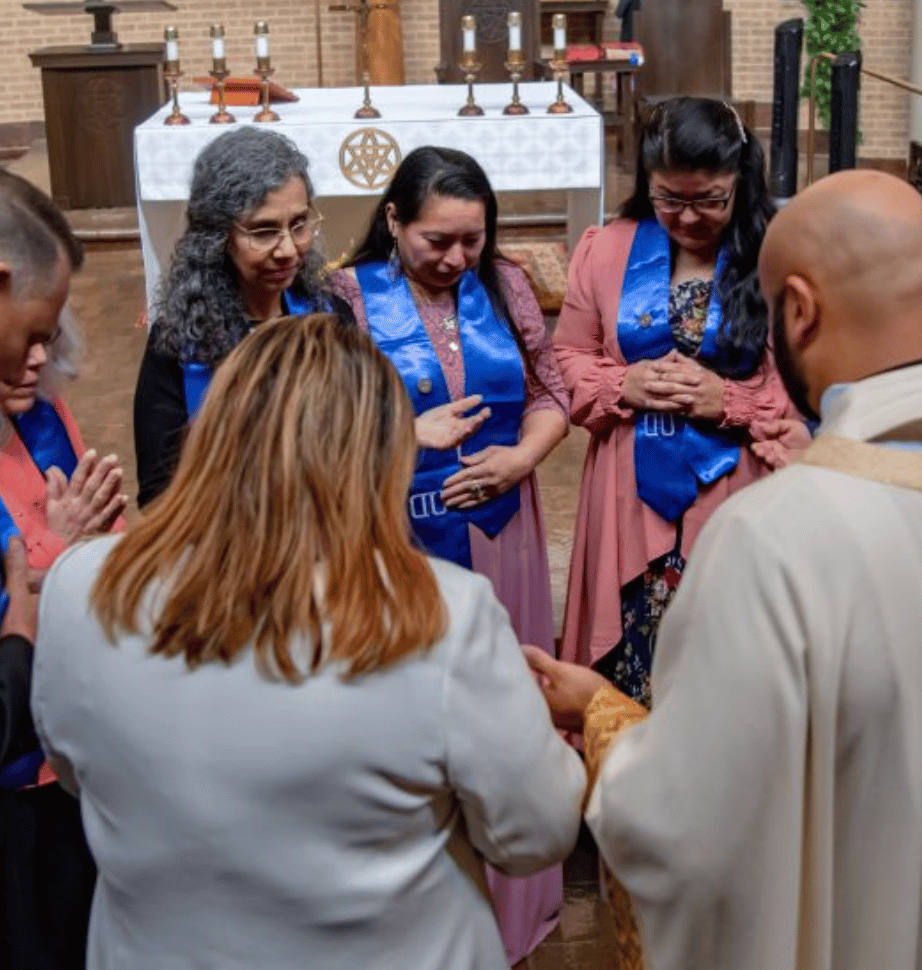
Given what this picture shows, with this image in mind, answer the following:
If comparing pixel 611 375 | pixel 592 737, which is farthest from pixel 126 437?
pixel 592 737

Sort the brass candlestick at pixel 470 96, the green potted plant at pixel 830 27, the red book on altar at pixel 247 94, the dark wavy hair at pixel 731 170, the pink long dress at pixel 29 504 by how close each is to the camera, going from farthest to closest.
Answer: the green potted plant at pixel 830 27
the red book on altar at pixel 247 94
the brass candlestick at pixel 470 96
the dark wavy hair at pixel 731 170
the pink long dress at pixel 29 504

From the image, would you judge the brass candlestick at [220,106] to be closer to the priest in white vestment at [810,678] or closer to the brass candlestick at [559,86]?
the brass candlestick at [559,86]

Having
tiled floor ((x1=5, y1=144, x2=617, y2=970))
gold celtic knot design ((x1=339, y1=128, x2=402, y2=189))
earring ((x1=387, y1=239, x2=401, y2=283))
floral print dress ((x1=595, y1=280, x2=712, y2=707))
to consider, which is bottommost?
tiled floor ((x1=5, y1=144, x2=617, y2=970))

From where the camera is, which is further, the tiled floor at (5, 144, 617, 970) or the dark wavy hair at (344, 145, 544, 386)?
the tiled floor at (5, 144, 617, 970)

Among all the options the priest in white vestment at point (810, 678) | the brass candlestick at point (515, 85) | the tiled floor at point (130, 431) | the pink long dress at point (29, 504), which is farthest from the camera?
the brass candlestick at point (515, 85)

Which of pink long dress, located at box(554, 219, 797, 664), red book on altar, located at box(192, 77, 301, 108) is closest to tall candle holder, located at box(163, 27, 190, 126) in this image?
red book on altar, located at box(192, 77, 301, 108)

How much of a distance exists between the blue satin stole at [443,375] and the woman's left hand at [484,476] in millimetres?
43

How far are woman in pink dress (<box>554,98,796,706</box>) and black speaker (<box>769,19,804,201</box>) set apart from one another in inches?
82.6

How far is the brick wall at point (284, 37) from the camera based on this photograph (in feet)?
46.0

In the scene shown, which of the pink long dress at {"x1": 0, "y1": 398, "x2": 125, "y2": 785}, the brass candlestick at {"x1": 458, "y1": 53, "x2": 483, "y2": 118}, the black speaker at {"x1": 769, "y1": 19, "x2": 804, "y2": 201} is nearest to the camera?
the pink long dress at {"x1": 0, "y1": 398, "x2": 125, "y2": 785}

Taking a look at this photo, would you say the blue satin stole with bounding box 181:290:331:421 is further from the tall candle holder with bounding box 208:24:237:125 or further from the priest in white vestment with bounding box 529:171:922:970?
the tall candle holder with bounding box 208:24:237:125

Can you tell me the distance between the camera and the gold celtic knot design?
6.71 metres

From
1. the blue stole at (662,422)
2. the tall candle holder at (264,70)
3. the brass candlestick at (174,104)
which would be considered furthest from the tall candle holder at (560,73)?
the blue stole at (662,422)

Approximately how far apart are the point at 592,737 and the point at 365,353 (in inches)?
26.0
